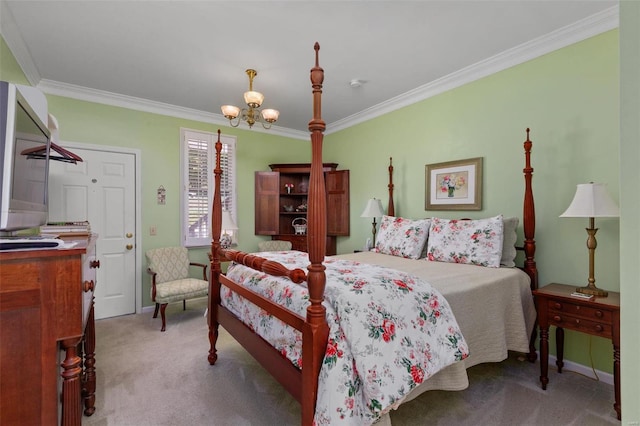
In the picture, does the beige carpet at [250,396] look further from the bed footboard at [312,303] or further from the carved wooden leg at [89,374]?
the bed footboard at [312,303]

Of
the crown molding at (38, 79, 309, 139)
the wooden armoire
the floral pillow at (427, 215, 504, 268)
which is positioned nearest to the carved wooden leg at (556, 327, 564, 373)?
the floral pillow at (427, 215, 504, 268)

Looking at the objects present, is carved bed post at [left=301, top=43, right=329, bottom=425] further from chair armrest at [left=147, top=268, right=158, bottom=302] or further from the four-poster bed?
chair armrest at [left=147, top=268, right=158, bottom=302]

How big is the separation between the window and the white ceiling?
76 cm

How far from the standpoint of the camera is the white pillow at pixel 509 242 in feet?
8.56

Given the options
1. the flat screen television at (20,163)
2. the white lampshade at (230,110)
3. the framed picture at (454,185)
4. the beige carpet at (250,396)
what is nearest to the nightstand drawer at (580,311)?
the beige carpet at (250,396)

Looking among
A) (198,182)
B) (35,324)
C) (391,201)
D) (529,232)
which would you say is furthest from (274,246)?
(35,324)

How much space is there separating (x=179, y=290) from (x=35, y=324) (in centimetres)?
255

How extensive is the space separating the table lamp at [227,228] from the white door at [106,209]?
1095 mm

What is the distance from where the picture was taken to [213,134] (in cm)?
441

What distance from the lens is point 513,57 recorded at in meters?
2.78

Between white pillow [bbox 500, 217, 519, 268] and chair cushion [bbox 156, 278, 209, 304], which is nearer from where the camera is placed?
white pillow [bbox 500, 217, 519, 268]

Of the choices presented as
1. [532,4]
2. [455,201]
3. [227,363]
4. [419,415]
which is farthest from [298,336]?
[532,4]

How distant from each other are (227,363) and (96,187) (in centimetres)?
270

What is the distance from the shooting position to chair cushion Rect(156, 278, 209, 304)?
333 cm
